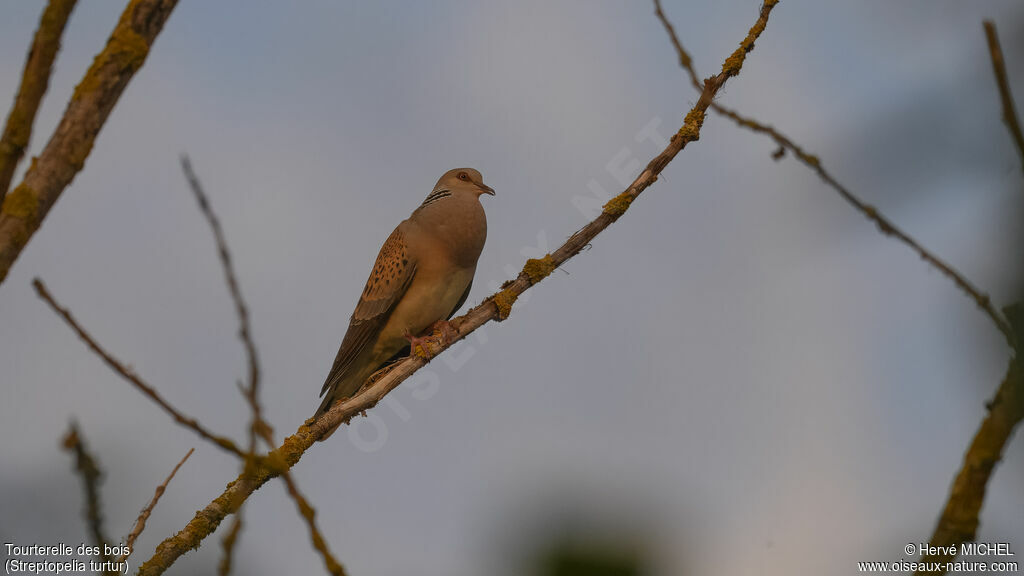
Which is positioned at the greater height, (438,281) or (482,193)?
(482,193)

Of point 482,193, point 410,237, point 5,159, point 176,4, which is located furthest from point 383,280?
point 5,159

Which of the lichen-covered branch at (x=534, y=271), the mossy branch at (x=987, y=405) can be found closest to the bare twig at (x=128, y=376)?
the mossy branch at (x=987, y=405)

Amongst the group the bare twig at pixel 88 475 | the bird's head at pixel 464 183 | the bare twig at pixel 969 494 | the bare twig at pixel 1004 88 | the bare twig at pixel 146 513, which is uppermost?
the bird's head at pixel 464 183

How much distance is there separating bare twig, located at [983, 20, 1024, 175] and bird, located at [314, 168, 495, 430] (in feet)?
18.8

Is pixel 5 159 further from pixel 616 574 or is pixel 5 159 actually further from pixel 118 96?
pixel 616 574

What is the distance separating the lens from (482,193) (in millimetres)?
7445

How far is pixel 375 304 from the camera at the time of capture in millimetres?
6797

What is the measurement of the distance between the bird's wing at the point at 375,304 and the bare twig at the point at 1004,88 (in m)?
5.89

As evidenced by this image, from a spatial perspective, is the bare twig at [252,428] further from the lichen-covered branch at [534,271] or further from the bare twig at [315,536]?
the lichen-covered branch at [534,271]

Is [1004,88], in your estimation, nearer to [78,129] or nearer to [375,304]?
[78,129]

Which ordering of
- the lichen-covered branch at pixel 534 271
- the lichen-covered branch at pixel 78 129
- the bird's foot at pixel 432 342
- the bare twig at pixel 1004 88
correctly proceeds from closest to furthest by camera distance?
the bare twig at pixel 1004 88 → the lichen-covered branch at pixel 78 129 → the lichen-covered branch at pixel 534 271 → the bird's foot at pixel 432 342

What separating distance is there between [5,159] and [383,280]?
4.90 m

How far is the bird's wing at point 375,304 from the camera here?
6605 mm

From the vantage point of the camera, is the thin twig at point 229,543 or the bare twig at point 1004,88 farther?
the thin twig at point 229,543
